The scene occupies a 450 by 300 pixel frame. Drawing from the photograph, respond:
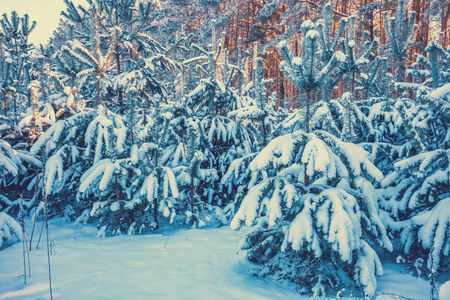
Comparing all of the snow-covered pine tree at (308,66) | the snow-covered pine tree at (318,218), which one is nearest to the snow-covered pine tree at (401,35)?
the snow-covered pine tree at (308,66)

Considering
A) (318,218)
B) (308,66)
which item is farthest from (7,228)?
(308,66)

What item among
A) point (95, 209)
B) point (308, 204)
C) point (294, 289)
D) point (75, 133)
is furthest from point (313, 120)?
point (75, 133)

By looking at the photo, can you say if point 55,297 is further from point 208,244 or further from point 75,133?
point 75,133

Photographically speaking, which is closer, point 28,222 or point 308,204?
point 308,204

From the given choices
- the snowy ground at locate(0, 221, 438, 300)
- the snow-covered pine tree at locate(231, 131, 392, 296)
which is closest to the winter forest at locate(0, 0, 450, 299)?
the snow-covered pine tree at locate(231, 131, 392, 296)

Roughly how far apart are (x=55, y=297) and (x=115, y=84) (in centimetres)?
529

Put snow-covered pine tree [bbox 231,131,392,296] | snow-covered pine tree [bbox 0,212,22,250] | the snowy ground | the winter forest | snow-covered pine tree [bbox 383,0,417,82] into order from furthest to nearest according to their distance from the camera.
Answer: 1. snow-covered pine tree [bbox 383,0,417,82]
2. snow-covered pine tree [bbox 0,212,22,250]
3. the winter forest
4. the snowy ground
5. snow-covered pine tree [bbox 231,131,392,296]

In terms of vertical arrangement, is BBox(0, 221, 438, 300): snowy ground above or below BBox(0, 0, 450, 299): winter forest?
below

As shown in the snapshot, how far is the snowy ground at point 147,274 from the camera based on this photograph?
2.66m

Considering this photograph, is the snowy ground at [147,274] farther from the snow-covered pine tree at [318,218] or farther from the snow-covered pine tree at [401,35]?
the snow-covered pine tree at [401,35]

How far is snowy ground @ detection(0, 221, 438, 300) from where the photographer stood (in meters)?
2.66

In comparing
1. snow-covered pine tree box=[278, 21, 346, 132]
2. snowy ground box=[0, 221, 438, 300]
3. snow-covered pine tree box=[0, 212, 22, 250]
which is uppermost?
snow-covered pine tree box=[278, 21, 346, 132]

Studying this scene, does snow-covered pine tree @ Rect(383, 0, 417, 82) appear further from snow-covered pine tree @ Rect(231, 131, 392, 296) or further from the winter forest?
snow-covered pine tree @ Rect(231, 131, 392, 296)

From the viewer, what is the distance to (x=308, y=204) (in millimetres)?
2834
